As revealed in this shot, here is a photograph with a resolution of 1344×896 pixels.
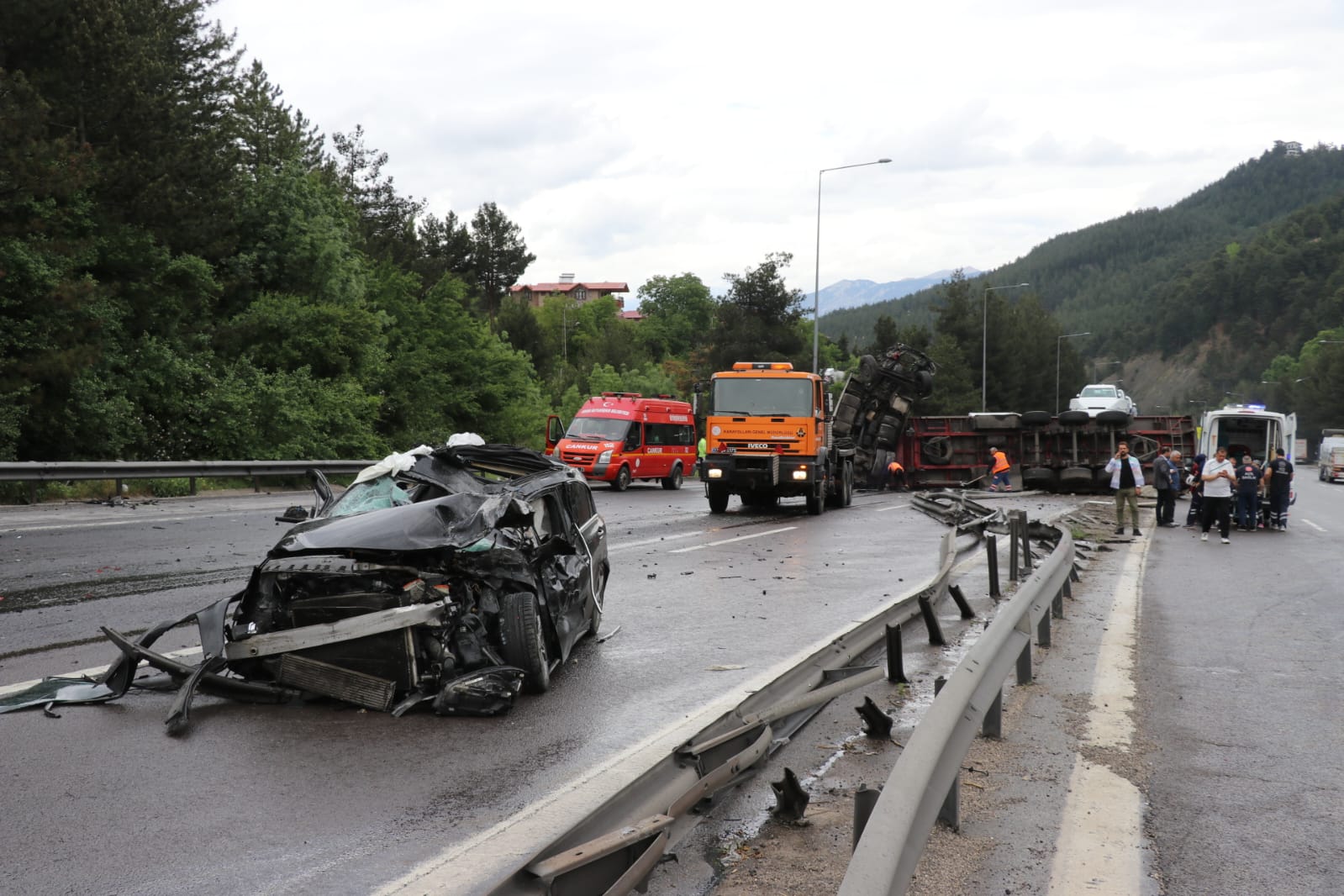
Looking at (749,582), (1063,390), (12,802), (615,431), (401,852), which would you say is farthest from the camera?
(1063,390)

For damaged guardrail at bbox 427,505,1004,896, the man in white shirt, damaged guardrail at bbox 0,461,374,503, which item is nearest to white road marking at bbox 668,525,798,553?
the man in white shirt

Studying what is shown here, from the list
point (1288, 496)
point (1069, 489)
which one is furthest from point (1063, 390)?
point (1288, 496)

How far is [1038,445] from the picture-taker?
33.1 meters

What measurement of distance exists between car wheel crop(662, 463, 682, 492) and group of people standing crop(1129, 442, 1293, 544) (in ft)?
47.7

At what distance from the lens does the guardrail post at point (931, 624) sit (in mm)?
8500

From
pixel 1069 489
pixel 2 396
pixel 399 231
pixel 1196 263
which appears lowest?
pixel 1069 489

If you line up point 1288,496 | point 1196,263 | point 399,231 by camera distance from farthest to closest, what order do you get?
point 1196,263 < point 399,231 < point 1288,496

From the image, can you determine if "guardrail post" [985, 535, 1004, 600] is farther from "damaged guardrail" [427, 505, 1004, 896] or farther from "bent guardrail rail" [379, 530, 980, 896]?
"bent guardrail rail" [379, 530, 980, 896]

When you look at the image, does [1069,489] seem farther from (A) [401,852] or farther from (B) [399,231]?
(B) [399,231]

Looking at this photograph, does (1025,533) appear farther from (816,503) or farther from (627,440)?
(627,440)

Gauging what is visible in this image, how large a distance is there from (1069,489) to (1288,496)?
10.5 meters

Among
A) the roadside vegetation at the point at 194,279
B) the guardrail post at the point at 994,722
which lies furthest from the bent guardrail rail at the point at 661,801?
the roadside vegetation at the point at 194,279

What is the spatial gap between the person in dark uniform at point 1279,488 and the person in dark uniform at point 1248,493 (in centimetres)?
25

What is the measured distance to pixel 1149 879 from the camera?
3996mm
